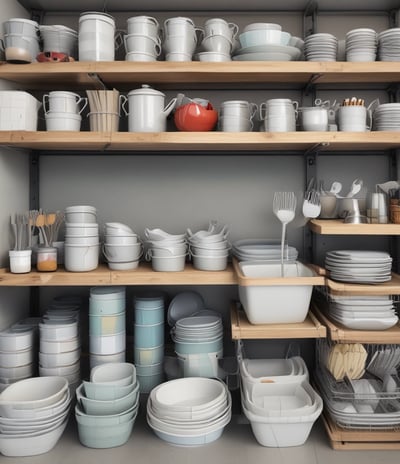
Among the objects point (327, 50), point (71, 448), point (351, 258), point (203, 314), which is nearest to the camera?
point (71, 448)

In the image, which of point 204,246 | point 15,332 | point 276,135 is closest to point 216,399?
point 204,246

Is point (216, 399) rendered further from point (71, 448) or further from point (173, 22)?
point (173, 22)

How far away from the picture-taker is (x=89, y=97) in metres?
1.59

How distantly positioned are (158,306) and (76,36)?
115cm

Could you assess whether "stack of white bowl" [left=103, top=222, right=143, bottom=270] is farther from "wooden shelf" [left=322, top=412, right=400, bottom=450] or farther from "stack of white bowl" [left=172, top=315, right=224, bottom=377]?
"wooden shelf" [left=322, top=412, right=400, bottom=450]

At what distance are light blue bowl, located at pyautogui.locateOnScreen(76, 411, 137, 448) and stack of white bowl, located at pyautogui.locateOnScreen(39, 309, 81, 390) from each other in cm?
Result: 27

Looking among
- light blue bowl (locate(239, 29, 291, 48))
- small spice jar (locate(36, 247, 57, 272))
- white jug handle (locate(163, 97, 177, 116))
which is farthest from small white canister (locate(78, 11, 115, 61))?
small spice jar (locate(36, 247, 57, 272))

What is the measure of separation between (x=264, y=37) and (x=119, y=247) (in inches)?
38.6

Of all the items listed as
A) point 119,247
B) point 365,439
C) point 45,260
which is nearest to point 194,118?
point 119,247

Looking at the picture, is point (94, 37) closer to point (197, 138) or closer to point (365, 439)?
point (197, 138)

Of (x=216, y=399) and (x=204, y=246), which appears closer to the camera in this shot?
(x=216, y=399)

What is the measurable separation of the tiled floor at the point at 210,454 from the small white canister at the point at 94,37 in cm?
140

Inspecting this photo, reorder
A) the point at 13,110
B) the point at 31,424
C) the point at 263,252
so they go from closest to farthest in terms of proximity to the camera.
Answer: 1. the point at 31,424
2. the point at 13,110
3. the point at 263,252

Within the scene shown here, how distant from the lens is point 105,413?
4.56 ft
